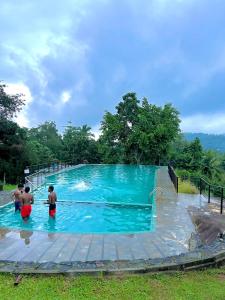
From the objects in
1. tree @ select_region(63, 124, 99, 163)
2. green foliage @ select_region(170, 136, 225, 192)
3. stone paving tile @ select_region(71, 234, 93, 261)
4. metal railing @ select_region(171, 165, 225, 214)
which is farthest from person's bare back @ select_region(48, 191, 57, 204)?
tree @ select_region(63, 124, 99, 163)

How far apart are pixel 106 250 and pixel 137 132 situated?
25.1 meters

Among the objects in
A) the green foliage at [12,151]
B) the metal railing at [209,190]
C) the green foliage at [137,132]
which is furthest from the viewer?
the green foliage at [137,132]

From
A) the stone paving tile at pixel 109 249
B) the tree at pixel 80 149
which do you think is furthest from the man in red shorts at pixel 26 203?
the tree at pixel 80 149

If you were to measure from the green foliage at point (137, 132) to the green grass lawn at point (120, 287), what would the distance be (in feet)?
85.2

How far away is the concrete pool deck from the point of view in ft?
16.3

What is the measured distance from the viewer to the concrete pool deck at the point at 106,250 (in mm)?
4965

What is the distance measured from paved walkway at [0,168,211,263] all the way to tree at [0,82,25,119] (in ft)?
53.7

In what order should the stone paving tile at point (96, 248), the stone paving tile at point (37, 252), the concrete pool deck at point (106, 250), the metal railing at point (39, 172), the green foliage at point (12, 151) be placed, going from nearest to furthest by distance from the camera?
the concrete pool deck at point (106, 250)
the stone paving tile at point (37, 252)
the stone paving tile at point (96, 248)
the metal railing at point (39, 172)
the green foliage at point (12, 151)

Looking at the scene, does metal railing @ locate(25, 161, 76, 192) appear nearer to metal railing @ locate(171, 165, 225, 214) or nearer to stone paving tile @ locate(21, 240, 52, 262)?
metal railing @ locate(171, 165, 225, 214)

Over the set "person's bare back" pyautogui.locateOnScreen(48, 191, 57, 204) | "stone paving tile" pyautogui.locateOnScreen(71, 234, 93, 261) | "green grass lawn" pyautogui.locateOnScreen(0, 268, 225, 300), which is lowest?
"stone paving tile" pyautogui.locateOnScreen(71, 234, 93, 261)

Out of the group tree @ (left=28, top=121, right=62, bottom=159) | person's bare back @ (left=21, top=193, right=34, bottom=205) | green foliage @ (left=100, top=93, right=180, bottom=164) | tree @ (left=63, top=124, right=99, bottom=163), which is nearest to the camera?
person's bare back @ (left=21, top=193, right=34, bottom=205)

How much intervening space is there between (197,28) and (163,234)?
11752 millimetres

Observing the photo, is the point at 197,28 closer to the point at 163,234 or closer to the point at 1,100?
the point at 163,234

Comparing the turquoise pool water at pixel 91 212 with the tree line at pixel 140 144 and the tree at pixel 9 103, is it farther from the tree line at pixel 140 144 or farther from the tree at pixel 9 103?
the tree line at pixel 140 144
